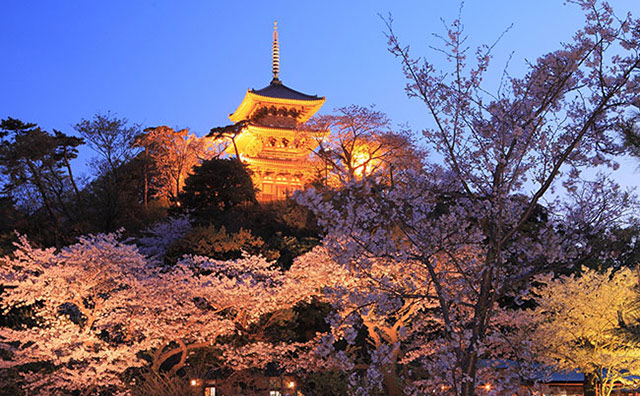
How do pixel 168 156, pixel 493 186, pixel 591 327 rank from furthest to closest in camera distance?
1. pixel 168 156
2. pixel 591 327
3. pixel 493 186

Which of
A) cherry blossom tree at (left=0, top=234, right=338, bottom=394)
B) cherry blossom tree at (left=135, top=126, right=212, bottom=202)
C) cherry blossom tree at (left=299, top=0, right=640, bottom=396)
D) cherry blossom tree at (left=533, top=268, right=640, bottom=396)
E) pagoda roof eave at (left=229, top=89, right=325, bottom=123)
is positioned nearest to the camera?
cherry blossom tree at (left=299, top=0, right=640, bottom=396)

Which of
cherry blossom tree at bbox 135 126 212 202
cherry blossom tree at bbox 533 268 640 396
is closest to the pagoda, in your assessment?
cherry blossom tree at bbox 135 126 212 202

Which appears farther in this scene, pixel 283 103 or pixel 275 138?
pixel 283 103

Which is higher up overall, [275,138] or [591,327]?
[275,138]

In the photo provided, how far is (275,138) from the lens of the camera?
1313 inches

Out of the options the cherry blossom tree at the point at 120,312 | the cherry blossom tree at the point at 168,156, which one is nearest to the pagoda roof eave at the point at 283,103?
the cherry blossom tree at the point at 168,156

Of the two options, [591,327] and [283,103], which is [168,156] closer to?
[283,103]

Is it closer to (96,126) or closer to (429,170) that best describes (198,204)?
(96,126)

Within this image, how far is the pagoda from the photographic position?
30672mm

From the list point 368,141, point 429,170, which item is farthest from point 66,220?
point 429,170

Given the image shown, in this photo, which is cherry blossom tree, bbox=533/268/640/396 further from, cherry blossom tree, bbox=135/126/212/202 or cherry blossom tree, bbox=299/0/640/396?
cherry blossom tree, bbox=135/126/212/202

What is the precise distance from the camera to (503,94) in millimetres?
4867

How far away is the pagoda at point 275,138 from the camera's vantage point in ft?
101

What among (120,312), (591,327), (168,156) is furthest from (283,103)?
(591,327)
